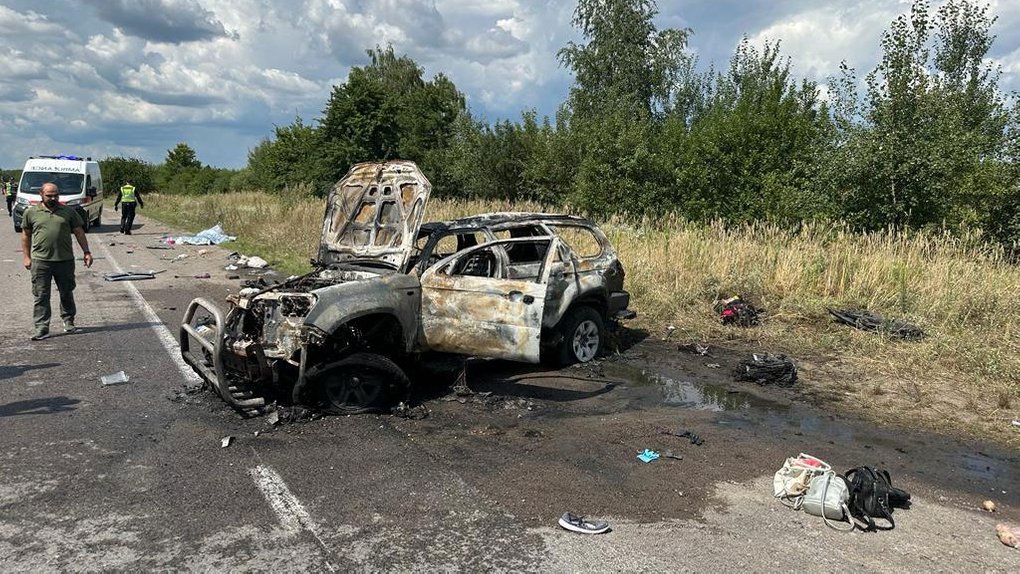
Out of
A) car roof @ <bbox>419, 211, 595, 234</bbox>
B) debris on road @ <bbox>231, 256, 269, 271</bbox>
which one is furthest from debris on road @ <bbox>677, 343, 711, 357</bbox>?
debris on road @ <bbox>231, 256, 269, 271</bbox>

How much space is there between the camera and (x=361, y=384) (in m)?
5.63

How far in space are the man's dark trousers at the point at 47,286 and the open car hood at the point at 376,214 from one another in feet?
12.0

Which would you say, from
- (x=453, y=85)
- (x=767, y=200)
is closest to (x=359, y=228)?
(x=767, y=200)

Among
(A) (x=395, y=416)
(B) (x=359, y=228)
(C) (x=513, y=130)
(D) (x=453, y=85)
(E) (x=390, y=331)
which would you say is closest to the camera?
(A) (x=395, y=416)

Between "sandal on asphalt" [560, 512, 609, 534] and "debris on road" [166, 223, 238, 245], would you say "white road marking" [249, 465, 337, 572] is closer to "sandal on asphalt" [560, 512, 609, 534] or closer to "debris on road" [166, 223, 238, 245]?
"sandal on asphalt" [560, 512, 609, 534]

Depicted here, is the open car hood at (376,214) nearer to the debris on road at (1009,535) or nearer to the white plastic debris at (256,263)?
the debris on road at (1009,535)

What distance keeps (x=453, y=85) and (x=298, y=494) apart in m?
47.5

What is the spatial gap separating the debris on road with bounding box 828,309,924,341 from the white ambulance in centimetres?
2146

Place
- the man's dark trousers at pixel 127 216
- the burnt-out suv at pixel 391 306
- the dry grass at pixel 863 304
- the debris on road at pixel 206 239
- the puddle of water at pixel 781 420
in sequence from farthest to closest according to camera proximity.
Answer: the man's dark trousers at pixel 127 216, the debris on road at pixel 206 239, the dry grass at pixel 863 304, the burnt-out suv at pixel 391 306, the puddle of water at pixel 781 420

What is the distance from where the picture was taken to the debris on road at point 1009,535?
12.2 ft

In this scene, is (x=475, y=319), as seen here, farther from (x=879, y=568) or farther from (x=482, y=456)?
(x=879, y=568)

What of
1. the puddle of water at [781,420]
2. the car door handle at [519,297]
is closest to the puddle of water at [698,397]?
the puddle of water at [781,420]

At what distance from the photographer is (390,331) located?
19.7 feet

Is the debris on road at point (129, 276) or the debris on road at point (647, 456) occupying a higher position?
the debris on road at point (647, 456)
